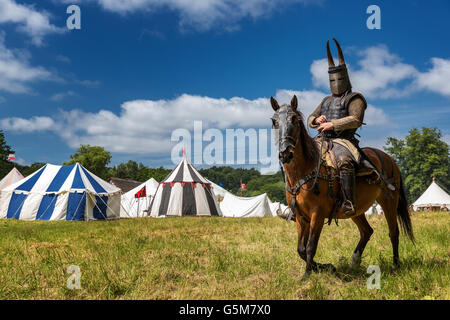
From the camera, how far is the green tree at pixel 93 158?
2635 inches

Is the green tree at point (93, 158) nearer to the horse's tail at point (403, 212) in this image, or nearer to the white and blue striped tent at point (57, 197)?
the white and blue striped tent at point (57, 197)

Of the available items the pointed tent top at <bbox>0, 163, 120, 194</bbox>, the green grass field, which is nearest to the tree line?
the pointed tent top at <bbox>0, 163, 120, 194</bbox>

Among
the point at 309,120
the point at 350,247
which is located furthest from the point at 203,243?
the point at 309,120

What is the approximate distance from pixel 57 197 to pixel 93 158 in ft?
169

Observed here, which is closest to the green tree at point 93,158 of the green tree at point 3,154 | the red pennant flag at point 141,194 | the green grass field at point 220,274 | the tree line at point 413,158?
the tree line at point 413,158

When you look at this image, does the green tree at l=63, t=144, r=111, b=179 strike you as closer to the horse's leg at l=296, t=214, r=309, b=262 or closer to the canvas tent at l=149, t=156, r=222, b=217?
the canvas tent at l=149, t=156, r=222, b=217

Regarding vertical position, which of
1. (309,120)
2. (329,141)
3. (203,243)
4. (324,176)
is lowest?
(203,243)

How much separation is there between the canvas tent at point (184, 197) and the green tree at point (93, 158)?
4819 cm

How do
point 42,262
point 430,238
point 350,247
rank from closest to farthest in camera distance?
1. point 42,262
2. point 350,247
3. point 430,238

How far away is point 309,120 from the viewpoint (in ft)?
15.3
